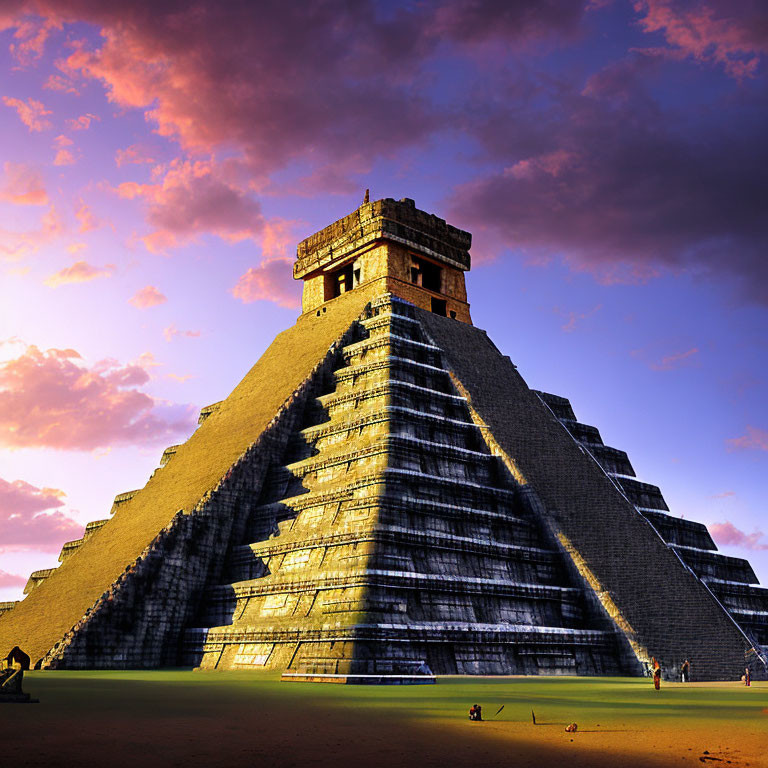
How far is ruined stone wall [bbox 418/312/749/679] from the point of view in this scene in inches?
810

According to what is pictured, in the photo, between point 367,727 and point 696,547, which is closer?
point 367,727

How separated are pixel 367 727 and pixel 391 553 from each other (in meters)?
10.2

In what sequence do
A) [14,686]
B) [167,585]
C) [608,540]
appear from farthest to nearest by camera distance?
[608,540] < [167,585] < [14,686]

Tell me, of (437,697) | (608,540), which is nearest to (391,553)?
(437,697)

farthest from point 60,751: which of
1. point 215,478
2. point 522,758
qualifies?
point 215,478

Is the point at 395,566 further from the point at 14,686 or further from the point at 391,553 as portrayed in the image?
the point at 14,686

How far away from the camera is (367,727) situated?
28.5 ft

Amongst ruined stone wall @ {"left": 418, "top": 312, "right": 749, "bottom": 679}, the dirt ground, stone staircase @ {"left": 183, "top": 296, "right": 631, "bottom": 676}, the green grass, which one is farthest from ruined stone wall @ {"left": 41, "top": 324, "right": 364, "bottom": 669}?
ruined stone wall @ {"left": 418, "top": 312, "right": 749, "bottom": 679}

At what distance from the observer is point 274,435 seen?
84.7 ft

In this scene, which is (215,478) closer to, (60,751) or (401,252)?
(401,252)

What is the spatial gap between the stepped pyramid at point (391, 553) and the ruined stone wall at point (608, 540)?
2.8 inches

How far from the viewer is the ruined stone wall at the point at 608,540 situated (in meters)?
20.6

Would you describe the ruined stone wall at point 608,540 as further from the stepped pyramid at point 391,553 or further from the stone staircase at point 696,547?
the stone staircase at point 696,547

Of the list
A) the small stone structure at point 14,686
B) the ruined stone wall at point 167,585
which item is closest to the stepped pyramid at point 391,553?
the ruined stone wall at point 167,585
